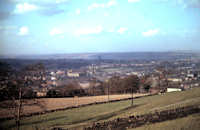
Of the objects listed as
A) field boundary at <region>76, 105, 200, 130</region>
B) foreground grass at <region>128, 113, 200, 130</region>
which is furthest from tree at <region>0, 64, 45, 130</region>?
foreground grass at <region>128, 113, 200, 130</region>

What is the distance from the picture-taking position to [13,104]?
44.4 ft

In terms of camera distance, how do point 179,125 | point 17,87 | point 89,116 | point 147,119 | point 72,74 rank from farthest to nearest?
point 72,74
point 89,116
point 17,87
point 147,119
point 179,125

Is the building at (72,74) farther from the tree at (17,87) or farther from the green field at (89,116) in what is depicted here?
the tree at (17,87)

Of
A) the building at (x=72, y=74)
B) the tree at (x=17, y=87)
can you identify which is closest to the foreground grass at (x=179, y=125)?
the tree at (x=17, y=87)

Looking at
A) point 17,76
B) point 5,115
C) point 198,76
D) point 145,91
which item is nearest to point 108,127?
point 17,76

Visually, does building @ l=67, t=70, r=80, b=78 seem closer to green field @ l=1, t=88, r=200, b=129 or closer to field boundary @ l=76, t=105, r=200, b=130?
green field @ l=1, t=88, r=200, b=129

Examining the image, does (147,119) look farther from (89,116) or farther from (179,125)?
(89,116)

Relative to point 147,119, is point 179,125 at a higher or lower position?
higher

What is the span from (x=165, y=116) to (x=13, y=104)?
9.11 meters

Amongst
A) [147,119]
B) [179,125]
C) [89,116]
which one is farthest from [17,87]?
[179,125]

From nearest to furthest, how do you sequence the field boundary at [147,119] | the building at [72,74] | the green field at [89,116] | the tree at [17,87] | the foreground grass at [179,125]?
the foreground grass at [179,125]
the field boundary at [147,119]
the tree at [17,87]
the green field at [89,116]
the building at [72,74]

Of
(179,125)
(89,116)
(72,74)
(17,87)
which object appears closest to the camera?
(179,125)

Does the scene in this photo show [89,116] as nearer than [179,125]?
No

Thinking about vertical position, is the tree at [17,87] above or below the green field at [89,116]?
above
